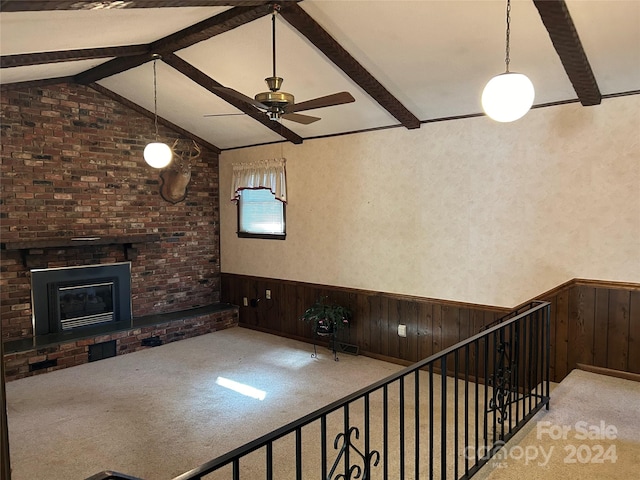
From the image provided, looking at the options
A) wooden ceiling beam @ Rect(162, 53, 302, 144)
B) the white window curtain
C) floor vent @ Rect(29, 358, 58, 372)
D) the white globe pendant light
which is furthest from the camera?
the white window curtain

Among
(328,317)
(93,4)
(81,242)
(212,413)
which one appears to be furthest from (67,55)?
(328,317)

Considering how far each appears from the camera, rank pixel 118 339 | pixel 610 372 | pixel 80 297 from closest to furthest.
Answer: pixel 610 372, pixel 118 339, pixel 80 297

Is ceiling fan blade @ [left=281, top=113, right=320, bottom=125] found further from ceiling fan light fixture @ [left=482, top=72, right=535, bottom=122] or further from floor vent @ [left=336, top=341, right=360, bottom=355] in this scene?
floor vent @ [left=336, top=341, right=360, bottom=355]

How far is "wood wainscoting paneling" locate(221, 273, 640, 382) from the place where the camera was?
3.81 meters

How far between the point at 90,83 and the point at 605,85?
5448 mm

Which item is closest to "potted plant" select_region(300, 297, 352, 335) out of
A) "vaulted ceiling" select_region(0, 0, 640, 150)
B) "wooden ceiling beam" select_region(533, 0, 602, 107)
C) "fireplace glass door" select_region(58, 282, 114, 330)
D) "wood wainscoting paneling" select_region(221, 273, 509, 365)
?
"wood wainscoting paneling" select_region(221, 273, 509, 365)

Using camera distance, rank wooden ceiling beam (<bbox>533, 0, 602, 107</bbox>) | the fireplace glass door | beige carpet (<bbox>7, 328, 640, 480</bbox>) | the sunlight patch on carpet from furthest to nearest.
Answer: the fireplace glass door → the sunlight patch on carpet → beige carpet (<bbox>7, 328, 640, 480</bbox>) → wooden ceiling beam (<bbox>533, 0, 602, 107</bbox>)

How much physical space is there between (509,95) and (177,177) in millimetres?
5015

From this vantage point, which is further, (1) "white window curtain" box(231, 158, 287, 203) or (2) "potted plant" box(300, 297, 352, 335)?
(1) "white window curtain" box(231, 158, 287, 203)

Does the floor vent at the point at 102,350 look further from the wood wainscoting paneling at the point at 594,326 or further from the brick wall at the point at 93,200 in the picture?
the wood wainscoting paneling at the point at 594,326

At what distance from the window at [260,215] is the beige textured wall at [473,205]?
0.26 metres

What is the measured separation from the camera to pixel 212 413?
388cm

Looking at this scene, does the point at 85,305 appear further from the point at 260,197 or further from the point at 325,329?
the point at 325,329

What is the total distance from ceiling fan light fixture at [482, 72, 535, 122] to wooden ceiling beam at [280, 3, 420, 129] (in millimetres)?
1682
